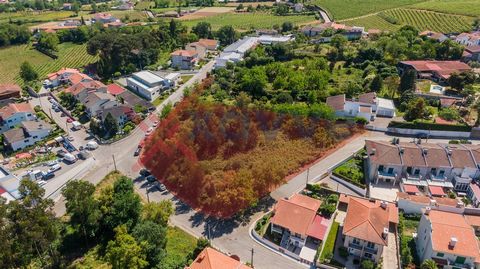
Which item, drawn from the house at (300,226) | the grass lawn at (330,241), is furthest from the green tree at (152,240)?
the grass lawn at (330,241)

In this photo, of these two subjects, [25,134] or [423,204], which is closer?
[423,204]

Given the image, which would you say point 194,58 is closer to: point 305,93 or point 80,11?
point 305,93

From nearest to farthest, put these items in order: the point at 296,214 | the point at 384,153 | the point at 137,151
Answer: the point at 296,214 < the point at 384,153 < the point at 137,151

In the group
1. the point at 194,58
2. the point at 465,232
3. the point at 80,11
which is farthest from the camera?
the point at 80,11

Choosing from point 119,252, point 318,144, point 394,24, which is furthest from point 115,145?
point 394,24

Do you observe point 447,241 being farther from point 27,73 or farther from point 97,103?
point 27,73

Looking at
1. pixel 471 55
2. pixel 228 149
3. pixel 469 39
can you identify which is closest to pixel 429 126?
pixel 228 149

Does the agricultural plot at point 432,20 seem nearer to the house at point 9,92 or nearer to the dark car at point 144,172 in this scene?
the dark car at point 144,172
